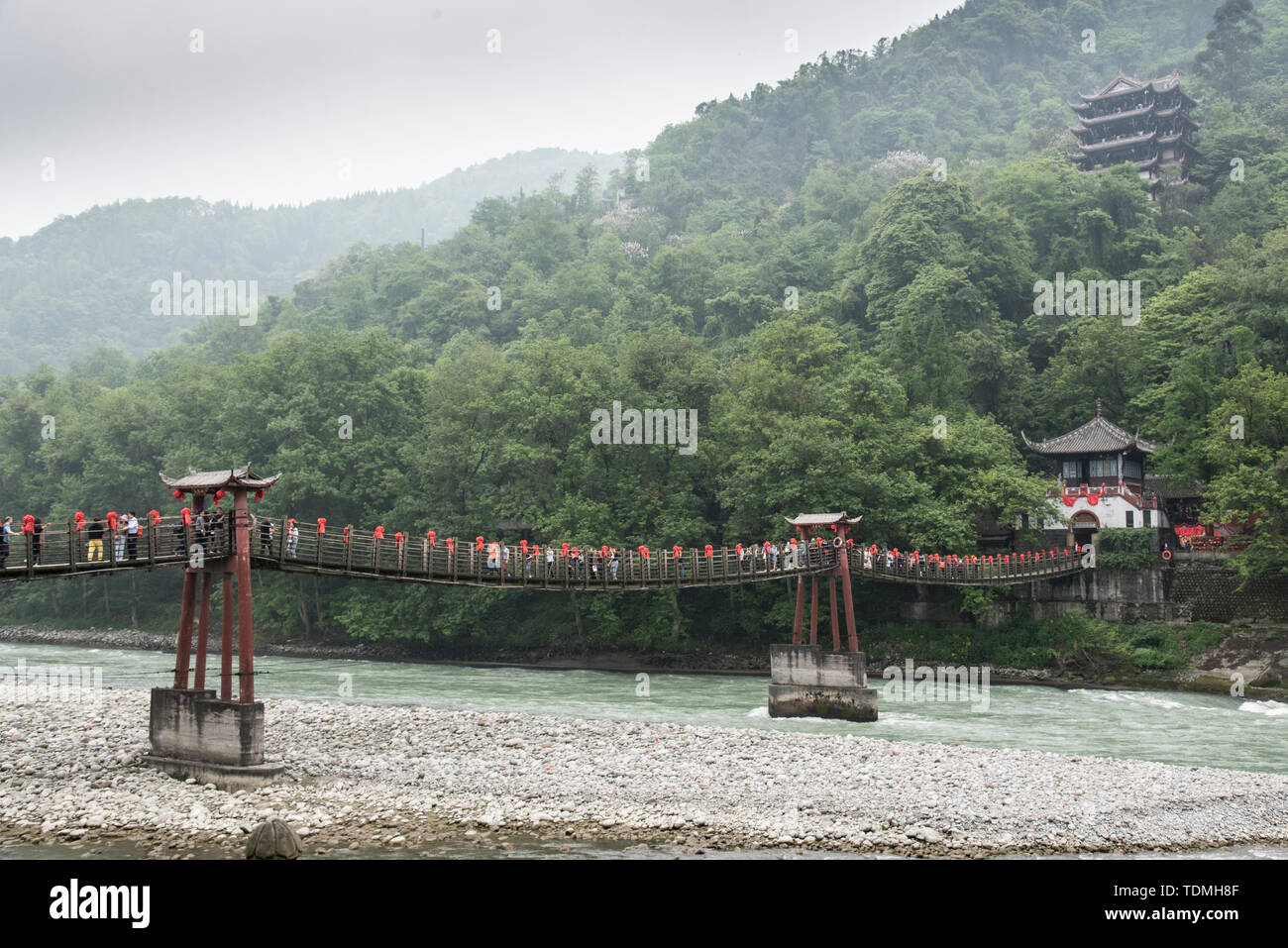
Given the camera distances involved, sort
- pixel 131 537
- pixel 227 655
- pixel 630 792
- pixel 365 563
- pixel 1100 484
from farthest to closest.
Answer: pixel 1100 484 < pixel 365 563 < pixel 227 655 < pixel 630 792 < pixel 131 537

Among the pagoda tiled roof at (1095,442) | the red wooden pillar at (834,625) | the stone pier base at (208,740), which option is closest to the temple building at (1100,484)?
the pagoda tiled roof at (1095,442)

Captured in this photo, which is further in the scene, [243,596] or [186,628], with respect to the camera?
[186,628]

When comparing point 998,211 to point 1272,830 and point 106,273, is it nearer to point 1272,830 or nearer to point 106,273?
point 1272,830

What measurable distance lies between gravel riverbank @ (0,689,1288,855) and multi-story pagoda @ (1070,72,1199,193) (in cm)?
7437

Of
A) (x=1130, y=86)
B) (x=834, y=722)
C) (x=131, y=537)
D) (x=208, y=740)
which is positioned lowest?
(x=834, y=722)

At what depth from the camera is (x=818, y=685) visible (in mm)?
33625

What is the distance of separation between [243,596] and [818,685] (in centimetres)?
1728

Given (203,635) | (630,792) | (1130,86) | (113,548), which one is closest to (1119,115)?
(1130,86)

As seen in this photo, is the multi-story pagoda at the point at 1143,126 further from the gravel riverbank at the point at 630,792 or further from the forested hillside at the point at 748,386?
the gravel riverbank at the point at 630,792

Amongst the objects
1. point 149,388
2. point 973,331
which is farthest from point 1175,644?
point 149,388

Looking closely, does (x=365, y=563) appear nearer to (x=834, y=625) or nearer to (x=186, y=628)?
(x=186, y=628)

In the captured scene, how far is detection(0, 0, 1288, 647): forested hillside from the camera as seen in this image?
164 ft

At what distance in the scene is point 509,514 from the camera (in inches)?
2084

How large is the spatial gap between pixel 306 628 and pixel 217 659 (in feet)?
20.7
